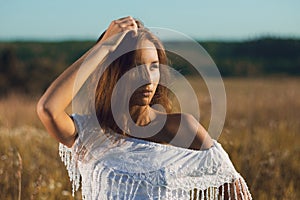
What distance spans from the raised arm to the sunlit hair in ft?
0.16

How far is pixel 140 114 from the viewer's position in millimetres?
2115

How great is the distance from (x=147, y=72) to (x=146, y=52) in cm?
7

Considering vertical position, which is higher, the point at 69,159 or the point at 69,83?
the point at 69,83

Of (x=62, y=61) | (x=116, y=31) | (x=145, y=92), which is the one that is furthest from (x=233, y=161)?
(x=62, y=61)

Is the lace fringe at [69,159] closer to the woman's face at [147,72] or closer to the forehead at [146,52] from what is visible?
the woman's face at [147,72]

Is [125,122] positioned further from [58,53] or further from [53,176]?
[58,53]

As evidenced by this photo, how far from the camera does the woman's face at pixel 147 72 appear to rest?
201cm

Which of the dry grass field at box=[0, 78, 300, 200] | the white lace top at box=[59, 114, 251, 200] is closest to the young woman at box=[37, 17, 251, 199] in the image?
the white lace top at box=[59, 114, 251, 200]

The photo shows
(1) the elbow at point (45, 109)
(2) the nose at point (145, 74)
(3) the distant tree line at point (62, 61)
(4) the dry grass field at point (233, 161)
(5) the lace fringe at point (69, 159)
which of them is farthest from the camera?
(3) the distant tree line at point (62, 61)

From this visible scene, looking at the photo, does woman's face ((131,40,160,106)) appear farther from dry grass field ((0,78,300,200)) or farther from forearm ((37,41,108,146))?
dry grass field ((0,78,300,200))

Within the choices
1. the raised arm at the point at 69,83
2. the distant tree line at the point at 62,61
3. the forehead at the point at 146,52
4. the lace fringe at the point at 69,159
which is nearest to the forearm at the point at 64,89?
the raised arm at the point at 69,83

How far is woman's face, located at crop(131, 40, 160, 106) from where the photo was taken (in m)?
2.01

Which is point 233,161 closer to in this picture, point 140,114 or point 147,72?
point 140,114

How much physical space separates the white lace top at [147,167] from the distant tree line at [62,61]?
1468cm
